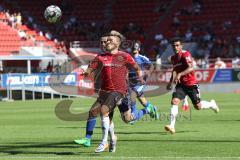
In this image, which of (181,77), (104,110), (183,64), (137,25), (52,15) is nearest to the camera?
(104,110)

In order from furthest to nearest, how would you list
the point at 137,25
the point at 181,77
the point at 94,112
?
1. the point at 137,25
2. the point at 181,77
3. the point at 94,112

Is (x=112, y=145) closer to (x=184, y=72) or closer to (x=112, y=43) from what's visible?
(x=112, y=43)

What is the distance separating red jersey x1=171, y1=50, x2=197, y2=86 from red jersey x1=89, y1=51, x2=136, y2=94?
4047 mm

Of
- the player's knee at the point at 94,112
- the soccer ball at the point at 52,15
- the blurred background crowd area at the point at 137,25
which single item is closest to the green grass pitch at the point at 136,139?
the player's knee at the point at 94,112

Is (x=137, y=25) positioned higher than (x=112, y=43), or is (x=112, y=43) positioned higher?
(x=137, y=25)

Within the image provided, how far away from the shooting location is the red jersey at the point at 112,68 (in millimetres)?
11500

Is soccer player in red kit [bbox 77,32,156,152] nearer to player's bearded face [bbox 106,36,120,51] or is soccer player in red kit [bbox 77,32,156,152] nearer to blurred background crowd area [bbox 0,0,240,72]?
player's bearded face [bbox 106,36,120,51]

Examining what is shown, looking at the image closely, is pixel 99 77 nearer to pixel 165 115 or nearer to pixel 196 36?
pixel 165 115

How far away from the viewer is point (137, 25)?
52.8 meters

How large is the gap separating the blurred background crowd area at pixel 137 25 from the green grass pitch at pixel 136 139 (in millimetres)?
26159

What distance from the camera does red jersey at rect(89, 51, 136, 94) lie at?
453 inches

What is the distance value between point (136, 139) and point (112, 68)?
289 cm

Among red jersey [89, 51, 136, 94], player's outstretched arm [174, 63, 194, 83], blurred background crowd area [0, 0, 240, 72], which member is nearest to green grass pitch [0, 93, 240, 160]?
red jersey [89, 51, 136, 94]

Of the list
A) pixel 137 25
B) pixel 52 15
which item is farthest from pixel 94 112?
pixel 137 25
